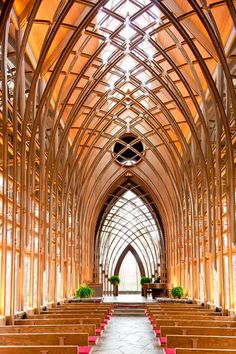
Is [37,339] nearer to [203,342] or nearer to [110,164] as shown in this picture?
[203,342]

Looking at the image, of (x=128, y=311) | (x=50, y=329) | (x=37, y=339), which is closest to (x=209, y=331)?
(x=50, y=329)

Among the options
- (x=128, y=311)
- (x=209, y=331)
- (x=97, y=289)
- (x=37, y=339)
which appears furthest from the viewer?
(x=97, y=289)

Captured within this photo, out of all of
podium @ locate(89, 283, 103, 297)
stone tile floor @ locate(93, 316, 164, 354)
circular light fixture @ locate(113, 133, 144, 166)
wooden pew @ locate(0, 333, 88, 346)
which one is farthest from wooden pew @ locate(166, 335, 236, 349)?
circular light fixture @ locate(113, 133, 144, 166)

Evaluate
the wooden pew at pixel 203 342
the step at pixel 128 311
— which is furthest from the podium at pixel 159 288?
the wooden pew at pixel 203 342

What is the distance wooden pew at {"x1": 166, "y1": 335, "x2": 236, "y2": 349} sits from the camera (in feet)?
35.3

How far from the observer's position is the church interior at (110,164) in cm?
1673

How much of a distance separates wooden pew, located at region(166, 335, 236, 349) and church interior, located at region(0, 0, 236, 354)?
A: 1.0 inches

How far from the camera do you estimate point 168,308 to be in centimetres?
2247

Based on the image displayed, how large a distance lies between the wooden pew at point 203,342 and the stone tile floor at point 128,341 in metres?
3.63

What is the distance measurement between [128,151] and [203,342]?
108ft

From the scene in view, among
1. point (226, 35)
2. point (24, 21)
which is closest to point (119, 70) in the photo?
point (226, 35)

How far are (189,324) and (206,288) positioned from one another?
10543mm

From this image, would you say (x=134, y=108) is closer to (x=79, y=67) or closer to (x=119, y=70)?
(x=119, y=70)

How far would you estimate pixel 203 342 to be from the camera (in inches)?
435
